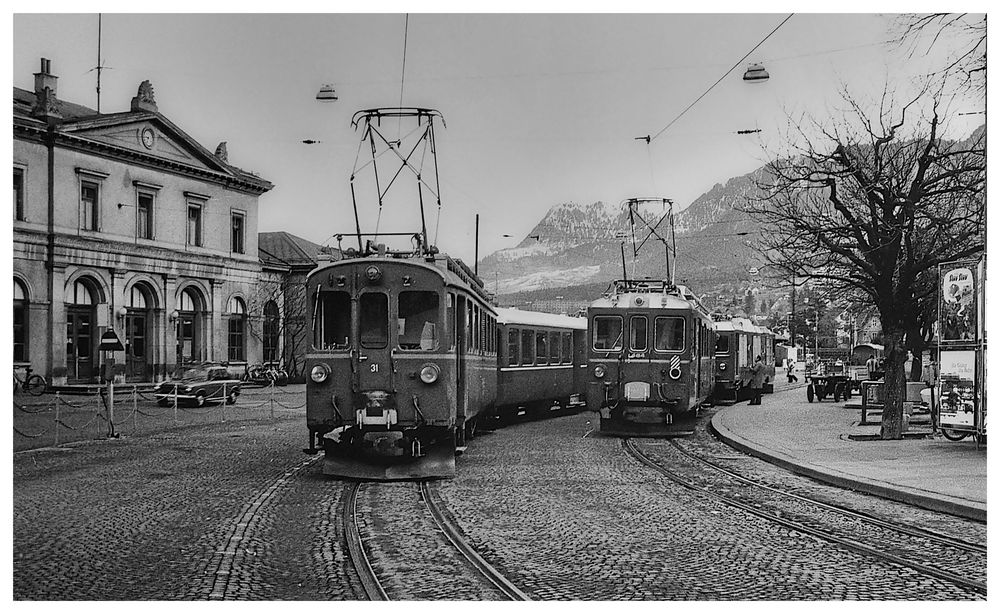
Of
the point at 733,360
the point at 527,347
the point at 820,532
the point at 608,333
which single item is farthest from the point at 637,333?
the point at 733,360

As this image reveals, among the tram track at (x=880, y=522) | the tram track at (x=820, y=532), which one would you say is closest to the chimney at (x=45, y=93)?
the tram track at (x=820, y=532)

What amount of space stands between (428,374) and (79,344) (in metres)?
3.62

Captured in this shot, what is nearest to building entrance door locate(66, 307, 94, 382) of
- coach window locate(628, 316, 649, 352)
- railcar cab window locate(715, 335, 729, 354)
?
coach window locate(628, 316, 649, 352)

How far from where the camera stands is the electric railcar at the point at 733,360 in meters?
27.9

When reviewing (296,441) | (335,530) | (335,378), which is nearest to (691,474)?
(335,378)

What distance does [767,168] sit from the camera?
16094 mm

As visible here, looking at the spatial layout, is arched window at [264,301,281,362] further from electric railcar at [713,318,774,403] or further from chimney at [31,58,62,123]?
electric railcar at [713,318,774,403]

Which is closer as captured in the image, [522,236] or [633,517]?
[633,517]

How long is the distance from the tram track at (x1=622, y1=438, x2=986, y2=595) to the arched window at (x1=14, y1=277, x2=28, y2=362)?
6687mm

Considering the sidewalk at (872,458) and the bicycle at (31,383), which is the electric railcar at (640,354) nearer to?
the sidewalk at (872,458)

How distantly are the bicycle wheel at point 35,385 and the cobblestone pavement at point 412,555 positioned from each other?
3188 mm

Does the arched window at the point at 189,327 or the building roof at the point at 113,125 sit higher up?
the building roof at the point at 113,125

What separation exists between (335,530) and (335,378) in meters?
3.00
